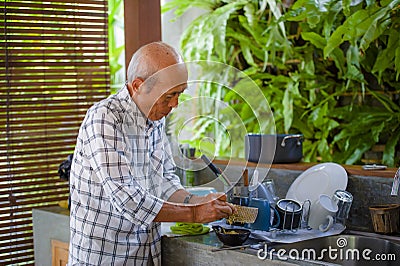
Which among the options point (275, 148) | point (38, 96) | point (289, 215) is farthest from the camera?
point (38, 96)

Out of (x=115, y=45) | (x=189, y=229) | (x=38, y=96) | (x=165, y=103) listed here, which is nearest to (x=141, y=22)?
(x=38, y=96)

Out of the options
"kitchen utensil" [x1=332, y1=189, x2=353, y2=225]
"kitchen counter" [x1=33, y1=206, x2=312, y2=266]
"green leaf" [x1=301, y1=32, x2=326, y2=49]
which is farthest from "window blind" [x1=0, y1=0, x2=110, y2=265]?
"kitchen utensil" [x1=332, y1=189, x2=353, y2=225]

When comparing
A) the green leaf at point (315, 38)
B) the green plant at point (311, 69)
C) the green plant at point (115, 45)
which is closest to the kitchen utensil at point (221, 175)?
the green plant at point (311, 69)

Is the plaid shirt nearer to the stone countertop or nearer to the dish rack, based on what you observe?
the stone countertop

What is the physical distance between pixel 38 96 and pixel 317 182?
1.48 m

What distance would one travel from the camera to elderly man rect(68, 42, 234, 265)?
2428 mm

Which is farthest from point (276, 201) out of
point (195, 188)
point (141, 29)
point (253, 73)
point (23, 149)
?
point (253, 73)

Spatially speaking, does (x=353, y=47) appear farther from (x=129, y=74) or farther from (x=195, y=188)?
(x=129, y=74)

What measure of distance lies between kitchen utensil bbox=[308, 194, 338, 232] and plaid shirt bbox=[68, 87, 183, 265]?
550mm

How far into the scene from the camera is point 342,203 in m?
2.73

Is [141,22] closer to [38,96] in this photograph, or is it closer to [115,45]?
[38,96]

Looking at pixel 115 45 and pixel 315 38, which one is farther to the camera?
pixel 115 45

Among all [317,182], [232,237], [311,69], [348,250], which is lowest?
[348,250]

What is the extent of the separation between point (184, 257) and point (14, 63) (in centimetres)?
145
